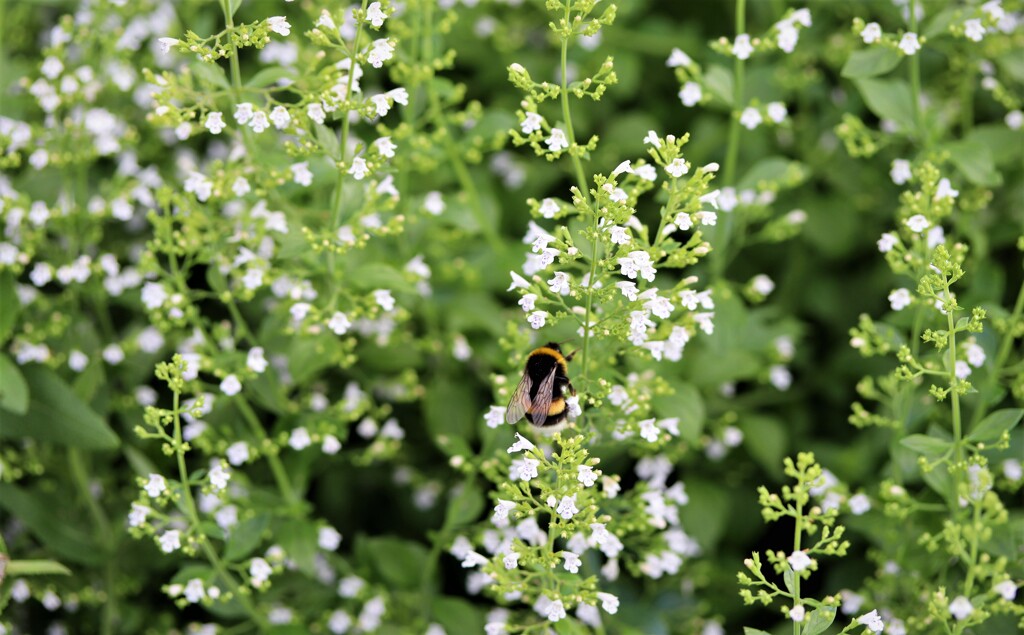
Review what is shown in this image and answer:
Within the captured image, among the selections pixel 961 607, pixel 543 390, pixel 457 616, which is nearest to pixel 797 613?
pixel 961 607

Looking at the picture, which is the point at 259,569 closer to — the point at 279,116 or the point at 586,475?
the point at 586,475

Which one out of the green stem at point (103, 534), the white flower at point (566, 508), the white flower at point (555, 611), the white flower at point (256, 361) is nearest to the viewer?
the white flower at point (566, 508)

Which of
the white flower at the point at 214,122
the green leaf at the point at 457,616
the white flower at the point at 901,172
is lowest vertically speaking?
the green leaf at the point at 457,616

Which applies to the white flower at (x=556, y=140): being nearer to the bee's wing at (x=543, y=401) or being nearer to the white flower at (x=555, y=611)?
Answer: the bee's wing at (x=543, y=401)

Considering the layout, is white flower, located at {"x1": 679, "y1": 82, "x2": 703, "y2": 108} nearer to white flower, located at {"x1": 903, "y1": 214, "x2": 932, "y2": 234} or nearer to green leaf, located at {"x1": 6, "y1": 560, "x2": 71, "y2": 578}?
white flower, located at {"x1": 903, "y1": 214, "x2": 932, "y2": 234}

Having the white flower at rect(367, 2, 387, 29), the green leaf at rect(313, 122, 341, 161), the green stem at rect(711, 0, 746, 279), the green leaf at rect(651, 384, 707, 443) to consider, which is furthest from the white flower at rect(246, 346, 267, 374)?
the green stem at rect(711, 0, 746, 279)

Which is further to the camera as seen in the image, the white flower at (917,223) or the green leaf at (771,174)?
the green leaf at (771,174)

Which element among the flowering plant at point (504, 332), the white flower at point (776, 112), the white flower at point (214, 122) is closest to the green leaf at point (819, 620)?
the flowering plant at point (504, 332)
